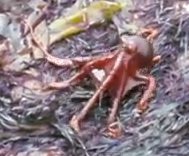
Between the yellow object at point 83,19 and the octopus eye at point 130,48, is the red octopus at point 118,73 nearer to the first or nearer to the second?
the octopus eye at point 130,48

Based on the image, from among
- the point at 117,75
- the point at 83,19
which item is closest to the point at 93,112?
the point at 117,75

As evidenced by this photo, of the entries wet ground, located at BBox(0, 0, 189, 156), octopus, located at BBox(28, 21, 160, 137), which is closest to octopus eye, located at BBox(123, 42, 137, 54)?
octopus, located at BBox(28, 21, 160, 137)

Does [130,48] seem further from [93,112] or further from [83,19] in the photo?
[83,19]

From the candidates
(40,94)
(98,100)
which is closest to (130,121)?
(98,100)

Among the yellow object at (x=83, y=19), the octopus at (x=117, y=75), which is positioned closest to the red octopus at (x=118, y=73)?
the octopus at (x=117, y=75)

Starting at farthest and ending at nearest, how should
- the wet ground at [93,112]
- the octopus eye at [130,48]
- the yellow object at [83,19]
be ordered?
the yellow object at [83,19] < the octopus eye at [130,48] < the wet ground at [93,112]
